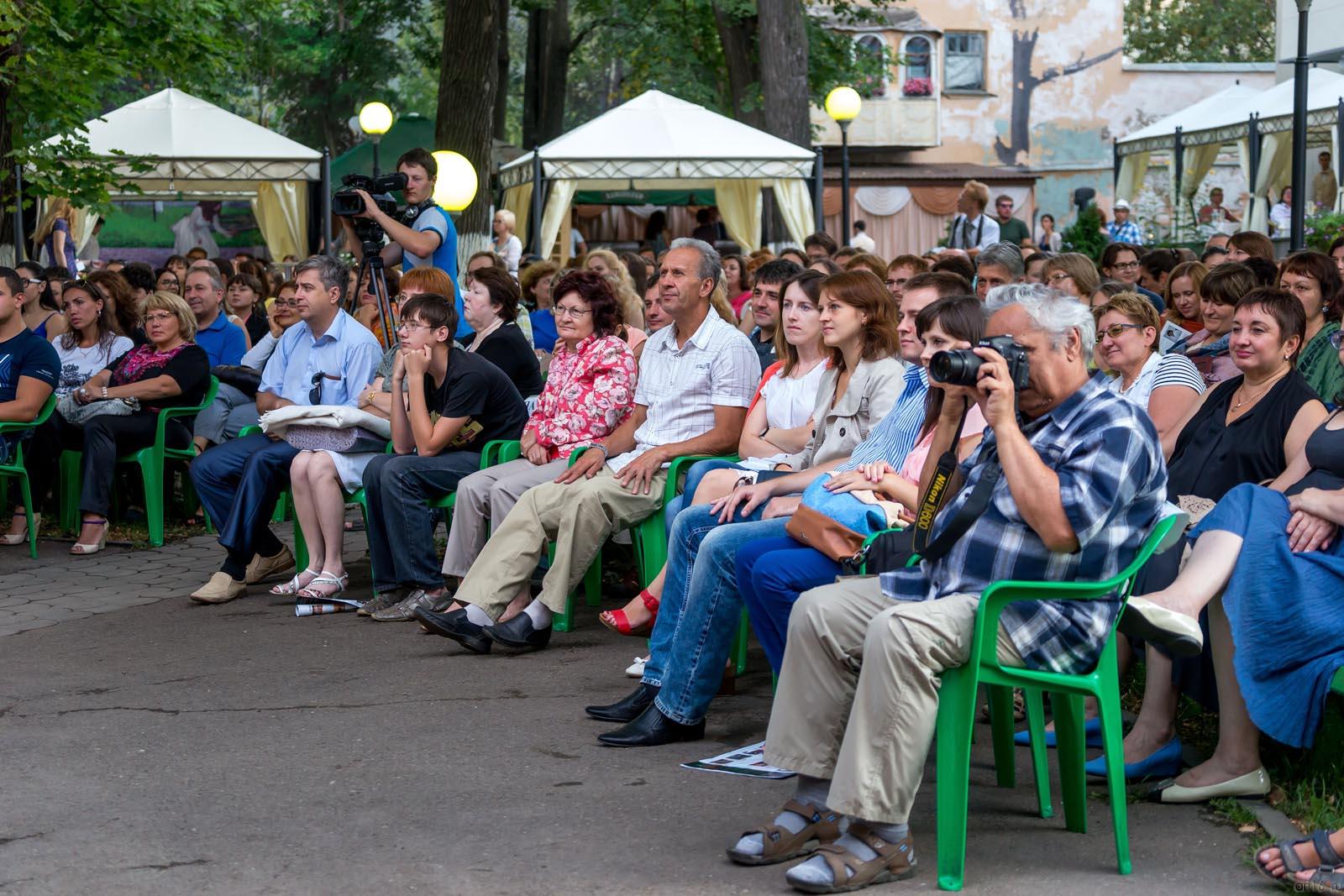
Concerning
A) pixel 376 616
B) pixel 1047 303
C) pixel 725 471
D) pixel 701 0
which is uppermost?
pixel 701 0

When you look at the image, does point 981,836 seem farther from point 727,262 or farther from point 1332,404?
point 727,262

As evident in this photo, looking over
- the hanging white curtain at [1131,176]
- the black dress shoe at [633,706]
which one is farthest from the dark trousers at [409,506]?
the hanging white curtain at [1131,176]

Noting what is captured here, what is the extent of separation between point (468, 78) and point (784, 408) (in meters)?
10.2

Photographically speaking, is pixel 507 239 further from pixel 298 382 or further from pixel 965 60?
pixel 965 60

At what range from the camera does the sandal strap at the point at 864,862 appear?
388cm

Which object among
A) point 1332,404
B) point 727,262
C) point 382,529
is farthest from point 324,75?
point 1332,404

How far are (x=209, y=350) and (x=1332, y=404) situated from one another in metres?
7.09

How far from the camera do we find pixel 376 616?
737cm

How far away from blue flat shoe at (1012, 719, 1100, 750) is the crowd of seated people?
12mm

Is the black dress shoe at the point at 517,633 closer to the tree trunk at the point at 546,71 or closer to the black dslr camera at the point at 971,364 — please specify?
the black dslr camera at the point at 971,364

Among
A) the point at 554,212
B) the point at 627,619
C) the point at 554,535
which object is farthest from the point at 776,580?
the point at 554,212

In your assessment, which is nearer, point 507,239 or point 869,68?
point 507,239

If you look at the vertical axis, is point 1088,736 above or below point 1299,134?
below

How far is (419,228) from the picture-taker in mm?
9594
